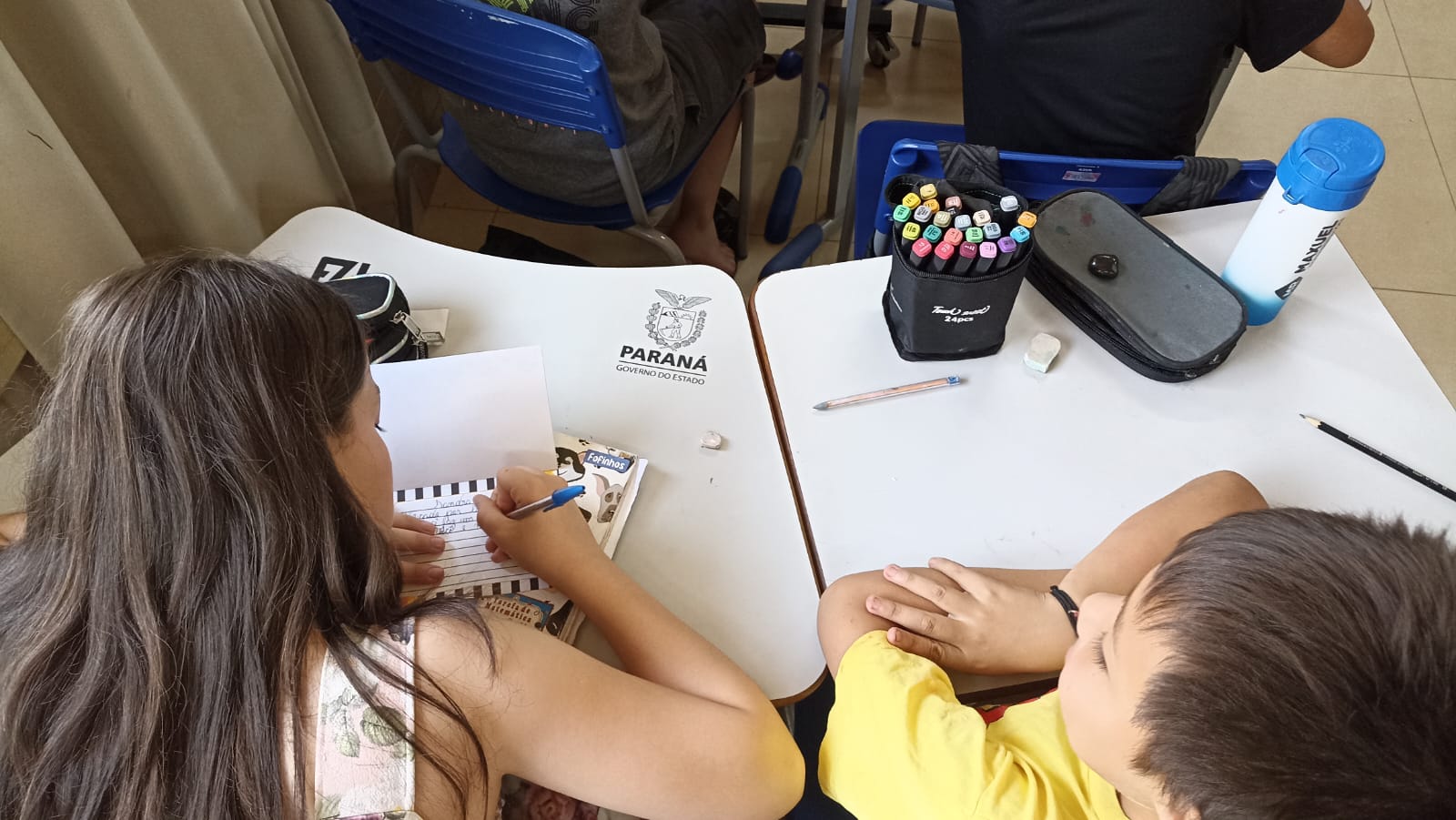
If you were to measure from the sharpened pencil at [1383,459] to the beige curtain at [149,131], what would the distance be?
133 cm

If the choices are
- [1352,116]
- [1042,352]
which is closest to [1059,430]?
[1042,352]

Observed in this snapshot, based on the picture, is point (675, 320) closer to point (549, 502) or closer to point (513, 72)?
point (549, 502)

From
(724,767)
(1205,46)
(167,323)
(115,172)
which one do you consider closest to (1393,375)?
(1205,46)

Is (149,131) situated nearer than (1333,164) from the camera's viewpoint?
No

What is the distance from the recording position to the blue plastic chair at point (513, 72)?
1142mm

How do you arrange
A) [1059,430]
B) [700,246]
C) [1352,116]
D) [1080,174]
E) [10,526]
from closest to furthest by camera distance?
[10,526] < [1059,430] < [1080,174] < [700,246] < [1352,116]

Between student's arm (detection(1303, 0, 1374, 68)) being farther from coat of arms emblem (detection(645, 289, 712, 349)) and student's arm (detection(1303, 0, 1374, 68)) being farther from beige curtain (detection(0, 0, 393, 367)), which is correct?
beige curtain (detection(0, 0, 393, 367))

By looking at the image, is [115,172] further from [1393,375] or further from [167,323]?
[1393,375]

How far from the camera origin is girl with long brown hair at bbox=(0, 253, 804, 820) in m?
0.58

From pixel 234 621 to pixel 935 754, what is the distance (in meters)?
0.51

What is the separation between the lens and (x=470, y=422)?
2.93ft

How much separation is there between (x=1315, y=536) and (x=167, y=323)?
0.74m

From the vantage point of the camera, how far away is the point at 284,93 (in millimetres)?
1373

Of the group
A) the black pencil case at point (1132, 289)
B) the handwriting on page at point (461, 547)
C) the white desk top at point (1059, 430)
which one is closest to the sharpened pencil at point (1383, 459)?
the white desk top at point (1059, 430)
